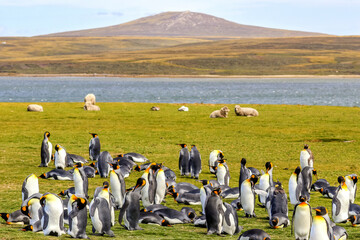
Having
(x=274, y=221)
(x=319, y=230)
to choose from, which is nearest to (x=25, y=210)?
(x=274, y=221)

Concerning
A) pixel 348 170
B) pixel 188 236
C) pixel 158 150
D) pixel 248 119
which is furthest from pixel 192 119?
pixel 188 236

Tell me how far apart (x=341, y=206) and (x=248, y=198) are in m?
1.88

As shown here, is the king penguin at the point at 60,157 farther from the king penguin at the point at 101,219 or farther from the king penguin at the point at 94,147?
the king penguin at the point at 101,219

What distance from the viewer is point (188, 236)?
9906 millimetres

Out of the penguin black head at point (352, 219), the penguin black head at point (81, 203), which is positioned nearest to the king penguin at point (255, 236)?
the penguin black head at point (81, 203)

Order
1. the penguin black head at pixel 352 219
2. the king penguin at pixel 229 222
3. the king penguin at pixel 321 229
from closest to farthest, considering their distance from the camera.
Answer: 1. the king penguin at pixel 321 229
2. the king penguin at pixel 229 222
3. the penguin black head at pixel 352 219

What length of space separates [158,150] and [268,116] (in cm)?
1548

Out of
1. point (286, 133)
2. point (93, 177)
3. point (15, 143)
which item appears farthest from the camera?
point (286, 133)

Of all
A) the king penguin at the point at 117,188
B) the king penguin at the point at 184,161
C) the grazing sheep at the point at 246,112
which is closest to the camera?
the king penguin at the point at 117,188

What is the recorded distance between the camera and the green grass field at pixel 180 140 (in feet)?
41.4

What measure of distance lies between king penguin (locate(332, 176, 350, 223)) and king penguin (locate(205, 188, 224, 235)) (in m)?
2.64

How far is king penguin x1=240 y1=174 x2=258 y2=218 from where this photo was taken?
1155 centimetres

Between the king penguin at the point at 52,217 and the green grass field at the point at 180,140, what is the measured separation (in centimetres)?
21

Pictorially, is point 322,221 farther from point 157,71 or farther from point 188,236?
point 157,71
